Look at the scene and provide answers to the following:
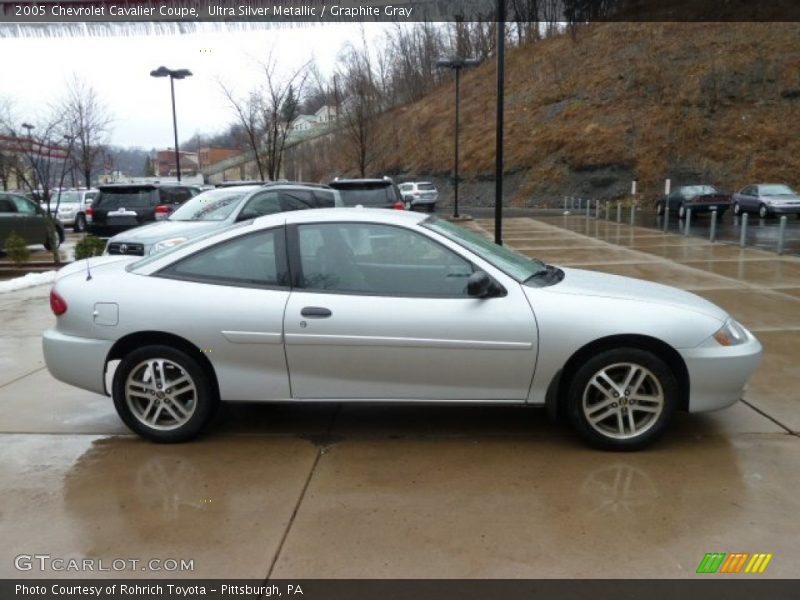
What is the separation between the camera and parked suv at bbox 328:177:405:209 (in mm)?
12633

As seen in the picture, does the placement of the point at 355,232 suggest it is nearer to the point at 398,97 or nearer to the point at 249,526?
the point at 249,526

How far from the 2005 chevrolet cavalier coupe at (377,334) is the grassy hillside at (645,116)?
36.2 m

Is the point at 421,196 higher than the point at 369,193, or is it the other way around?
the point at 369,193

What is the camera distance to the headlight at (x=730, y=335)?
4.13 m

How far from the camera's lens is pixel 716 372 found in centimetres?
409

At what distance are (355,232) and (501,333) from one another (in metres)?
1.18

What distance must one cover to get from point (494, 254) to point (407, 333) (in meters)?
0.97

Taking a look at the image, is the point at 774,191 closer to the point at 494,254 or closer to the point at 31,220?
the point at 31,220

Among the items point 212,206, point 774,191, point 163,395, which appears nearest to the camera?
point 163,395

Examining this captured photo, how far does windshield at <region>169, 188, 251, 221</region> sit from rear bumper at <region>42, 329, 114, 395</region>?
531 centimetres

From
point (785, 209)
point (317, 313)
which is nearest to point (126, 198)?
point (317, 313)

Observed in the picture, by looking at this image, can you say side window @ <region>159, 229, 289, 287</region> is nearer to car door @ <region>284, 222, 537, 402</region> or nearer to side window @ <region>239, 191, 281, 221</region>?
car door @ <region>284, 222, 537, 402</region>

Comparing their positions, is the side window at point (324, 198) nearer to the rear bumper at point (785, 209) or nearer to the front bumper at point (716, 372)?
the front bumper at point (716, 372)
